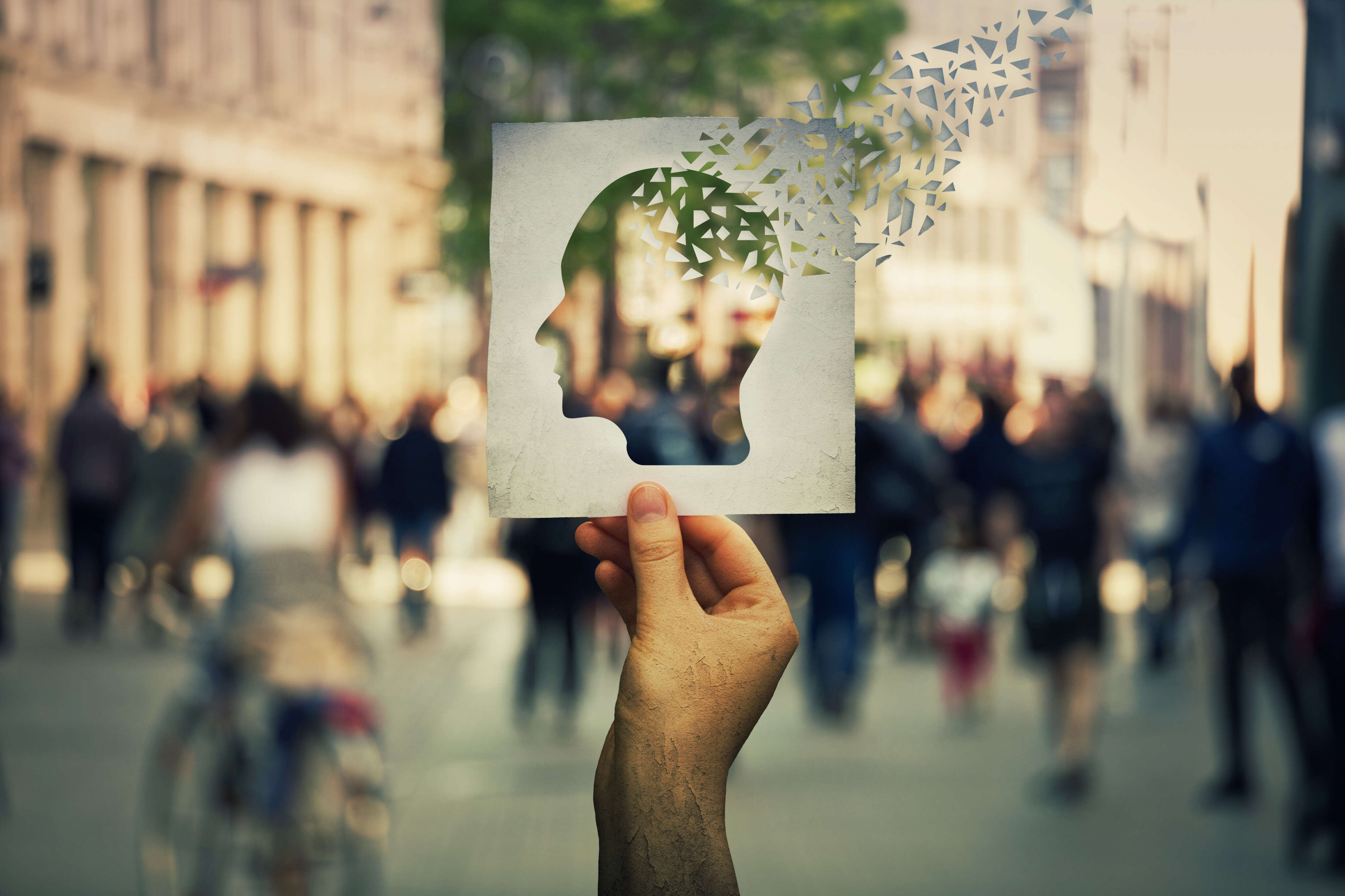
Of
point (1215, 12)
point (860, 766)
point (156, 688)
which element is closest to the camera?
point (1215, 12)

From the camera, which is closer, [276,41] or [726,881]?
[726,881]

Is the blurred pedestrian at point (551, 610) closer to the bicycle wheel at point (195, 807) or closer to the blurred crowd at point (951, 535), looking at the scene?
the blurred crowd at point (951, 535)

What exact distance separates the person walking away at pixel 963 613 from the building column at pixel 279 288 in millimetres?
19868

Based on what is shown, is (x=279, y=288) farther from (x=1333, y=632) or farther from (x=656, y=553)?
(x=656, y=553)

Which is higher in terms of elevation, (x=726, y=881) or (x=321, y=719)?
(x=726, y=881)

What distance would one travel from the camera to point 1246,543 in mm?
7098

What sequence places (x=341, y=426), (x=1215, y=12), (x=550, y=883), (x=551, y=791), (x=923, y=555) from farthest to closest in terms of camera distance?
(x=341, y=426) → (x=923, y=555) → (x=551, y=791) → (x=550, y=883) → (x=1215, y=12)

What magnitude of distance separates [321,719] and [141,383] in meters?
21.0

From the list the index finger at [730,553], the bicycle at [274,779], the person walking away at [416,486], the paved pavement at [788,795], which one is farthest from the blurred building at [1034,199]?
the person walking away at [416,486]

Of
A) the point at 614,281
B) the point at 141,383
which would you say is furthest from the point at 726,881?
the point at 141,383

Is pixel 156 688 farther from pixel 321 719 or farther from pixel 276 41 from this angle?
pixel 276 41

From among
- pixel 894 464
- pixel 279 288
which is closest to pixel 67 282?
pixel 279 288

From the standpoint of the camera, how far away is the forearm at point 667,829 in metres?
1.59

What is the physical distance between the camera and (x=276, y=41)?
95.3ft
